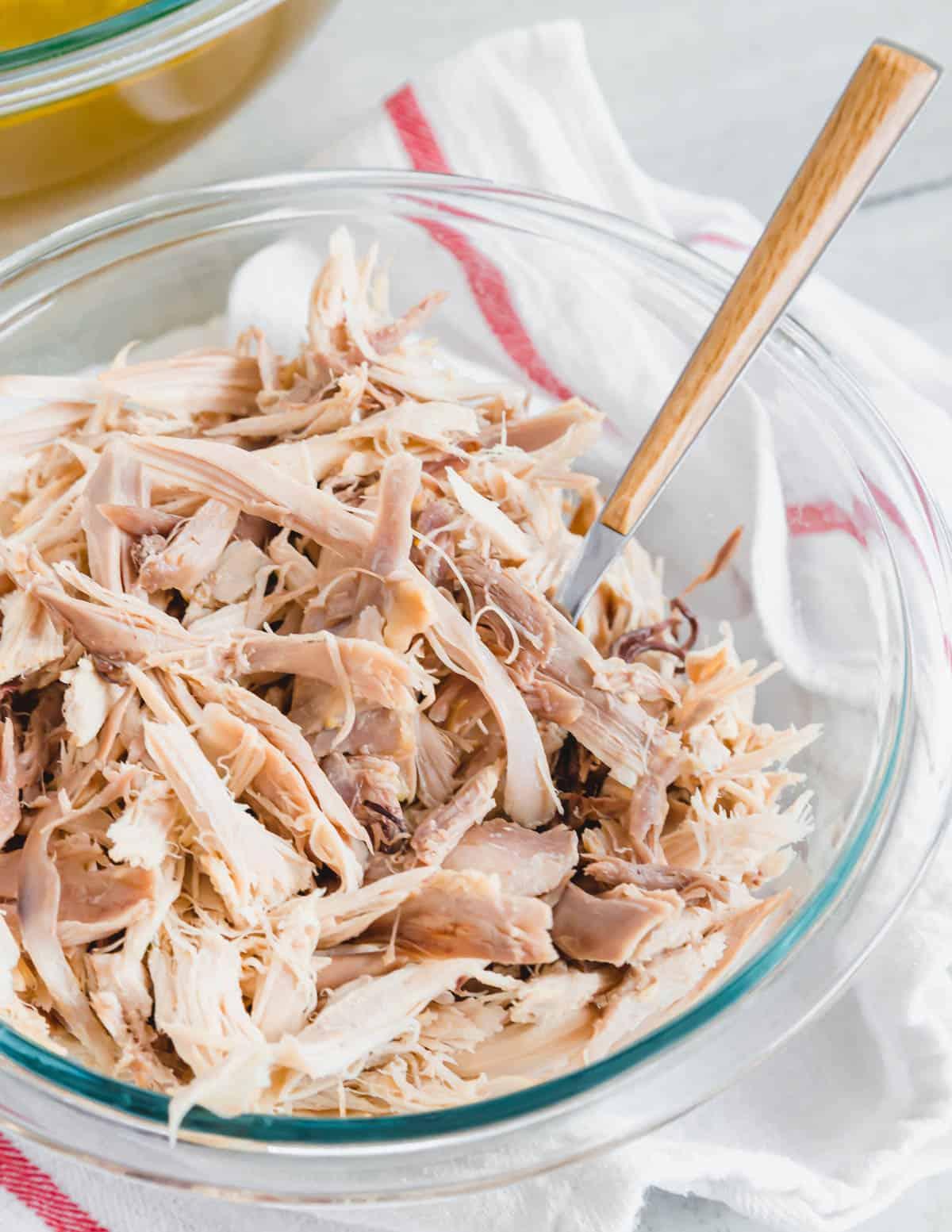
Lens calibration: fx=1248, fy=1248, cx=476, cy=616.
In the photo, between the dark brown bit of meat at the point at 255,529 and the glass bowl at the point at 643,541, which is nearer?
the glass bowl at the point at 643,541

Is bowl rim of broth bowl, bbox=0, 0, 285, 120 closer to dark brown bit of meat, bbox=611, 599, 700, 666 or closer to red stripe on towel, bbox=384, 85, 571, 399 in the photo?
red stripe on towel, bbox=384, 85, 571, 399

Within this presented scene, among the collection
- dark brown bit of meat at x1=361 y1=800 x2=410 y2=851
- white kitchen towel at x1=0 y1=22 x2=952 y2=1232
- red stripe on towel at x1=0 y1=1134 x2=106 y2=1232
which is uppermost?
dark brown bit of meat at x1=361 y1=800 x2=410 y2=851

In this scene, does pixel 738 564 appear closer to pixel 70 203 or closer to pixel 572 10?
pixel 70 203

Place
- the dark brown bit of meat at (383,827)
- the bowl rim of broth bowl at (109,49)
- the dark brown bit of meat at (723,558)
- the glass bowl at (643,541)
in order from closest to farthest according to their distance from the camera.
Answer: the glass bowl at (643,541) → the dark brown bit of meat at (383,827) → the bowl rim of broth bowl at (109,49) → the dark brown bit of meat at (723,558)


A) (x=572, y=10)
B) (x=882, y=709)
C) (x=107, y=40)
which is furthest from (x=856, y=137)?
(x=572, y=10)

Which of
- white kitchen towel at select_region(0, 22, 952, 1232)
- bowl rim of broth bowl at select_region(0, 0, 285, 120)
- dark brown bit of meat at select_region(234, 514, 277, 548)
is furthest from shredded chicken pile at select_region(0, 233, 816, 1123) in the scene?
bowl rim of broth bowl at select_region(0, 0, 285, 120)

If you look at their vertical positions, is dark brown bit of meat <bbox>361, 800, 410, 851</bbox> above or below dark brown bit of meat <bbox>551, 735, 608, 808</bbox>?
below

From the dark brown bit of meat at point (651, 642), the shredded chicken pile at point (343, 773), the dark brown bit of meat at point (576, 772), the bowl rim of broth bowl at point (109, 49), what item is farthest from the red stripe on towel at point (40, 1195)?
the bowl rim of broth bowl at point (109, 49)

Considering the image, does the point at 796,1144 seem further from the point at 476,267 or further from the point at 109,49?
the point at 109,49

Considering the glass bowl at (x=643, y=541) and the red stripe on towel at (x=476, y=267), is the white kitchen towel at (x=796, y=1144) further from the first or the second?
the glass bowl at (x=643, y=541)
